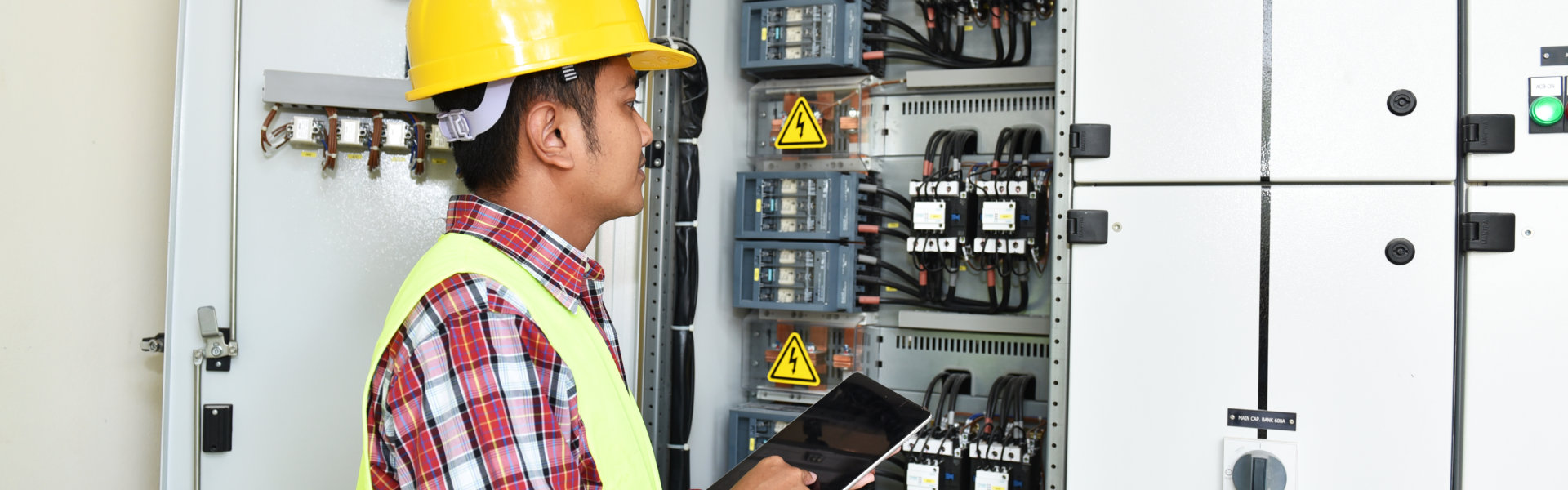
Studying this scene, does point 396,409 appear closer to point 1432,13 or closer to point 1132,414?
point 1132,414

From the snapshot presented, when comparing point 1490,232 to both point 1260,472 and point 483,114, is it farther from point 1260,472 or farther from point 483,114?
point 483,114

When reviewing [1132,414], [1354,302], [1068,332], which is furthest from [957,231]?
[1354,302]

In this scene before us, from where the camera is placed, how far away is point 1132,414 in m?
1.88

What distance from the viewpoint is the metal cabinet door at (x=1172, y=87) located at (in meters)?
1.82

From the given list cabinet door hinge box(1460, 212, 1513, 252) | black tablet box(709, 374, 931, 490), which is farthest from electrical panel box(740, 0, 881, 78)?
cabinet door hinge box(1460, 212, 1513, 252)

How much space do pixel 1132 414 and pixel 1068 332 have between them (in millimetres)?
195

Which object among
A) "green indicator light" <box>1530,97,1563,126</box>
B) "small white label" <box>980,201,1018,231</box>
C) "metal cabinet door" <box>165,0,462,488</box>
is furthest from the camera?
"small white label" <box>980,201,1018,231</box>

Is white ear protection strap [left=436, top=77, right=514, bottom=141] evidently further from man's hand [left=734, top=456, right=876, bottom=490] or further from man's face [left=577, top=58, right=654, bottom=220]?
man's hand [left=734, top=456, right=876, bottom=490]

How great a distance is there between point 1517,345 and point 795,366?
4.79 feet

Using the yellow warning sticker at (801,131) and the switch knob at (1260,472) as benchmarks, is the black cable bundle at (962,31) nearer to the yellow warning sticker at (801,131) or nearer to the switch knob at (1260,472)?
the yellow warning sticker at (801,131)

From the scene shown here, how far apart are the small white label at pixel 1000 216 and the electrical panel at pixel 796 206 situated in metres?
0.34

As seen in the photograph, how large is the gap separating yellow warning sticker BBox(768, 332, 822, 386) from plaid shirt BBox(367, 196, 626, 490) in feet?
4.75

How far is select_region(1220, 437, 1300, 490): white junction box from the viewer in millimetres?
1774

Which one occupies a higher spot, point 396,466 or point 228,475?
point 396,466
